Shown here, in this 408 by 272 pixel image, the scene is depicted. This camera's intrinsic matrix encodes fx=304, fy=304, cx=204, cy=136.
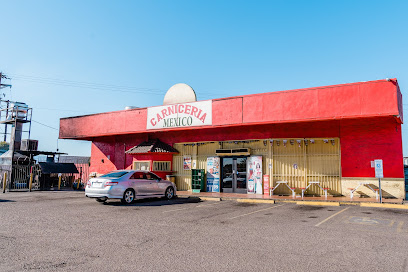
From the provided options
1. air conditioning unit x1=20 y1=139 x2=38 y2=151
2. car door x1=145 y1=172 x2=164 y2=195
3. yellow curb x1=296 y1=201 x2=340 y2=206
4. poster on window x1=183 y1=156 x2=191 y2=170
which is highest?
air conditioning unit x1=20 y1=139 x2=38 y2=151

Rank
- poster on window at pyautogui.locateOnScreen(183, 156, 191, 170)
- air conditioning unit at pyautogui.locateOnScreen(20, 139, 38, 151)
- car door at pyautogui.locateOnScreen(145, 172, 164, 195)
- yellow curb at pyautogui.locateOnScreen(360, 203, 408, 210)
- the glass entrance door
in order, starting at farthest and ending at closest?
air conditioning unit at pyautogui.locateOnScreen(20, 139, 38, 151), poster on window at pyautogui.locateOnScreen(183, 156, 191, 170), the glass entrance door, car door at pyautogui.locateOnScreen(145, 172, 164, 195), yellow curb at pyautogui.locateOnScreen(360, 203, 408, 210)

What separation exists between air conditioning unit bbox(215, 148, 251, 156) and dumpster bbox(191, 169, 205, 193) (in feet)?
5.47

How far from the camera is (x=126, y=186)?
13.1 metres

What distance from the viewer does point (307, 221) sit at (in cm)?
919

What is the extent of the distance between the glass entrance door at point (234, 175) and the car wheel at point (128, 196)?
7240mm

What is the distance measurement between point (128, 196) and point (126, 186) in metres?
0.48

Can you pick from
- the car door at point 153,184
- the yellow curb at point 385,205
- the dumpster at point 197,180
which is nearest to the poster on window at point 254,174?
the dumpster at point 197,180

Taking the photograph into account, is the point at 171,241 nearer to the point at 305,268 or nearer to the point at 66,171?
the point at 305,268

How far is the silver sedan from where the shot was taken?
12562mm

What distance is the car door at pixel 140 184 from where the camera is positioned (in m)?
13.5

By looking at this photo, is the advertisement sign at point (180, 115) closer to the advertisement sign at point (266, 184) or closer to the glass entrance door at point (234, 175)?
the glass entrance door at point (234, 175)

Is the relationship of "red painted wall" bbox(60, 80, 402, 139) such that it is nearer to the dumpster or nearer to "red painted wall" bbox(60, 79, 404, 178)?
"red painted wall" bbox(60, 79, 404, 178)

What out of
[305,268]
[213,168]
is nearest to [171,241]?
[305,268]

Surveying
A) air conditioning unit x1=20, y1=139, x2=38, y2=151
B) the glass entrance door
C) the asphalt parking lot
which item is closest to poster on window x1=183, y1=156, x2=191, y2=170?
the glass entrance door
